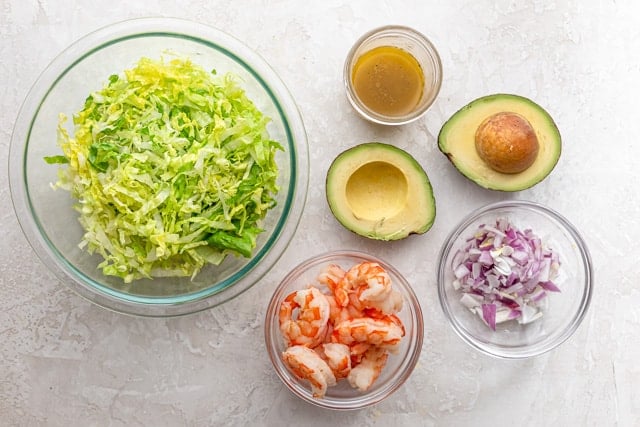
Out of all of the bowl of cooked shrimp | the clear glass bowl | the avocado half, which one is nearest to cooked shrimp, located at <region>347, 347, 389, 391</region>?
the bowl of cooked shrimp

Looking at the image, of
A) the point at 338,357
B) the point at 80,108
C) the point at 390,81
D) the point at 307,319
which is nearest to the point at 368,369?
the point at 338,357

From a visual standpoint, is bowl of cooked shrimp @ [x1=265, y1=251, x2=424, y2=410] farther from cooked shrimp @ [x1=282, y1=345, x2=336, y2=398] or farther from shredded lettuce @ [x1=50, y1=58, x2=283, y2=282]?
shredded lettuce @ [x1=50, y1=58, x2=283, y2=282]

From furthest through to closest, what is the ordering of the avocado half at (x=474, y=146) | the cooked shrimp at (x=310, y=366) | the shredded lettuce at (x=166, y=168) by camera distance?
the avocado half at (x=474, y=146) → the cooked shrimp at (x=310, y=366) → the shredded lettuce at (x=166, y=168)

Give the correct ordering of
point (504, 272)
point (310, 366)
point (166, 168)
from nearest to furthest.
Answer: point (166, 168), point (310, 366), point (504, 272)

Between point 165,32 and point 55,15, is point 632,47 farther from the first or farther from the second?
point 55,15

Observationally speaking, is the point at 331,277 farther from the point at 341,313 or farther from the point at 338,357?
the point at 338,357

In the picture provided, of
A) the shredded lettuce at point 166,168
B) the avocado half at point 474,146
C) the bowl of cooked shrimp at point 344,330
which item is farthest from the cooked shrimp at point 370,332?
the avocado half at point 474,146

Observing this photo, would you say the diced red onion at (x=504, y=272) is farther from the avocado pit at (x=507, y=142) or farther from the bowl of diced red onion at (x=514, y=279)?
the avocado pit at (x=507, y=142)
